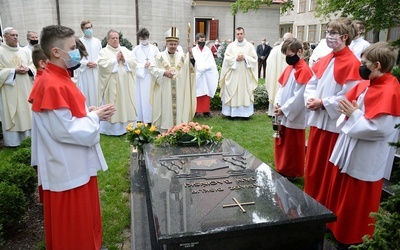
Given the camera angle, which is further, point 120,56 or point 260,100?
point 260,100

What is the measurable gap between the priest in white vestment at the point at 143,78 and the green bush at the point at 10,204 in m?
5.16

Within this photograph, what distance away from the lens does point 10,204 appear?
356 cm

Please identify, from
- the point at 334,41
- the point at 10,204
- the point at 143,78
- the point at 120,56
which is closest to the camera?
the point at 10,204

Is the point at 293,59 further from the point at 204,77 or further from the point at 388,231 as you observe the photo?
the point at 204,77

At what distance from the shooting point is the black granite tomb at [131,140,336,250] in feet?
8.32

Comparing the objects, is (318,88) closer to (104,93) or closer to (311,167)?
(311,167)

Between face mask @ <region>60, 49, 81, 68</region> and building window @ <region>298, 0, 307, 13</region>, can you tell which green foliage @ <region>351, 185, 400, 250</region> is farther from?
building window @ <region>298, 0, 307, 13</region>

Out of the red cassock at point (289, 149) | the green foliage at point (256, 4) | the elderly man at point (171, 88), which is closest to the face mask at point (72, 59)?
the red cassock at point (289, 149)

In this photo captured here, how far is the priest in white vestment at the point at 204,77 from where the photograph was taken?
947 centimetres

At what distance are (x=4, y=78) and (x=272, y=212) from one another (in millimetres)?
6176

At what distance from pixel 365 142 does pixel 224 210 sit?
1.53m

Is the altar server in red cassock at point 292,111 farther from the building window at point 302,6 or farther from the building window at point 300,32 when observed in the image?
the building window at point 302,6

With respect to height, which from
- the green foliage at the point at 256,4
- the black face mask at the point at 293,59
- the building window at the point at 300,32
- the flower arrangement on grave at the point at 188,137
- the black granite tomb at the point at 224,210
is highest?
the building window at the point at 300,32

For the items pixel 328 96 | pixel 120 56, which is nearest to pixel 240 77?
pixel 120 56
